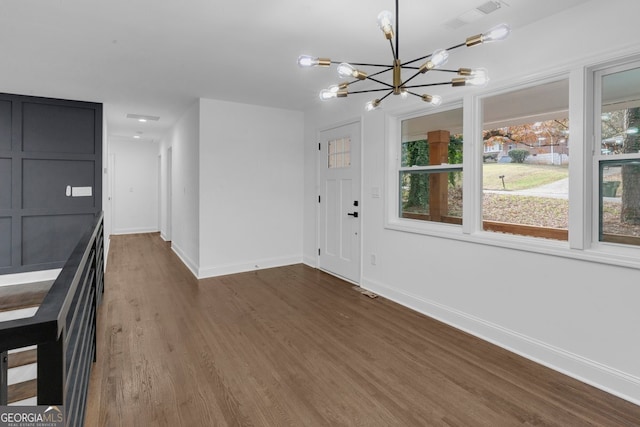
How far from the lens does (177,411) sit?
2016 millimetres

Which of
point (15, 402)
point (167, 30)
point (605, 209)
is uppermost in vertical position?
point (167, 30)

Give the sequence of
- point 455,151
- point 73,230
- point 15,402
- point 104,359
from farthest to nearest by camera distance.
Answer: point 73,230
point 455,151
point 104,359
point 15,402

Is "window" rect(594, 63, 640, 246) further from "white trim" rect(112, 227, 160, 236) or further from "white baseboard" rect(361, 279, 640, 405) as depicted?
"white trim" rect(112, 227, 160, 236)

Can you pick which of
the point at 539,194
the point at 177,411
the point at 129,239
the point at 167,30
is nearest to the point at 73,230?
the point at 129,239

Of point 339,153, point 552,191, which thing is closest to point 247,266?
point 339,153

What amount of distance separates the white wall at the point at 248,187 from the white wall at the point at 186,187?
17cm

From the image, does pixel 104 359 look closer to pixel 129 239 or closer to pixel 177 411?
pixel 177 411

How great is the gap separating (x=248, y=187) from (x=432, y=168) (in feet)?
9.09

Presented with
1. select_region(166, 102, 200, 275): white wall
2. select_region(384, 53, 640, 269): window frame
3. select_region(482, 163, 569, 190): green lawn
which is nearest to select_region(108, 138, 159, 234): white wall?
select_region(166, 102, 200, 275): white wall

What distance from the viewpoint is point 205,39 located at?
2879 millimetres

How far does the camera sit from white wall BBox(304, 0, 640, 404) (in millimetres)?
2178

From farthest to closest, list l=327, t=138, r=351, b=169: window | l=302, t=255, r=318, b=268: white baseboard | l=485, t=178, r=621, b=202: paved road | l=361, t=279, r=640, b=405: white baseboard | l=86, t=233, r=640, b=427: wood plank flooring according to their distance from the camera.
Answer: l=302, t=255, r=318, b=268: white baseboard
l=327, t=138, r=351, b=169: window
l=485, t=178, r=621, b=202: paved road
l=361, t=279, r=640, b=405: white baseboard
l=86, t=233, r=640, b=427: wood plank flooring

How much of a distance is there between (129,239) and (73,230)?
10.3ft

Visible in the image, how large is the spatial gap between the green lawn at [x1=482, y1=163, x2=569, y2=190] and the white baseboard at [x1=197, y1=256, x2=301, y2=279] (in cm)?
332
